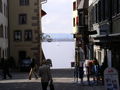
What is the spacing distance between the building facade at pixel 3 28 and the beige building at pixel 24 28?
1.79m

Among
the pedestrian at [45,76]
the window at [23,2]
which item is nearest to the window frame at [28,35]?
the window at [23,2]

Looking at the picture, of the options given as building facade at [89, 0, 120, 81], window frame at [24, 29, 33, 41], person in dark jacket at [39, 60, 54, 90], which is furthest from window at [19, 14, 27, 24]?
person in dark jacket at [39, 60, 54, 90]

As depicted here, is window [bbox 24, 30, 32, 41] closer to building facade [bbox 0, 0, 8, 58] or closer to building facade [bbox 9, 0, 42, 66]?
building facade [bbox 9, 0, 42, 66]

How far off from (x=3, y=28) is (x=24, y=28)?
5329 millimetres

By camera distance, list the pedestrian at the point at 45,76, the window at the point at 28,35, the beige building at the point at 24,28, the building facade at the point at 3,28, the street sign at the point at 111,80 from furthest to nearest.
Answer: the window at the point at 28,35 → the beige building at the point at 24,28 → the building facade at the point at 3,28 → the pedestrian at the point at 45,76 → the street sign at the point at 111,80

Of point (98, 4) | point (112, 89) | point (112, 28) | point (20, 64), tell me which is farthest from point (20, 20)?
point (112, 89)

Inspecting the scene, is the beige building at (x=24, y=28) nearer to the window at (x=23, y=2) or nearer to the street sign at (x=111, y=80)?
the window at (x=23, y=2)

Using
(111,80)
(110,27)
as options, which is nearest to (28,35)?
(110,27)

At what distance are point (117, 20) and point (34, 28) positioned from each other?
36099 mm

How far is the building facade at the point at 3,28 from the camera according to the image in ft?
200

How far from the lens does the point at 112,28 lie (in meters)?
34.4

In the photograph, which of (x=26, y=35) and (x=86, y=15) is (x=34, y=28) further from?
(x=86, y=15)

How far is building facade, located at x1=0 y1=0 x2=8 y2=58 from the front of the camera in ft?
200

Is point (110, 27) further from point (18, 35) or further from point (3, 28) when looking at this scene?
point (18, 35)
